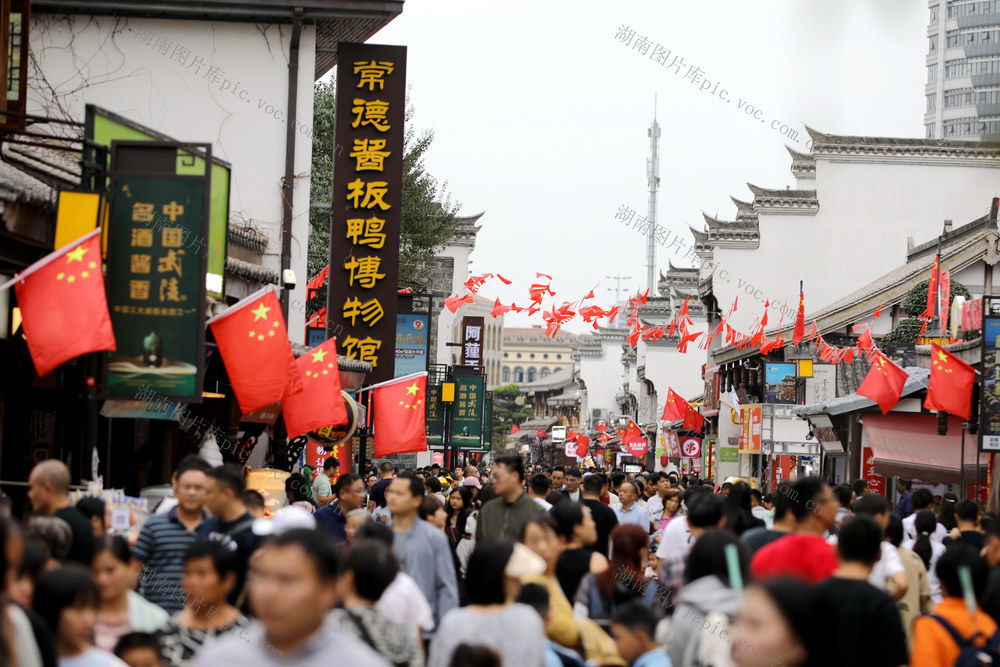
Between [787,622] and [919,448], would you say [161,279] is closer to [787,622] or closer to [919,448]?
[787,622]

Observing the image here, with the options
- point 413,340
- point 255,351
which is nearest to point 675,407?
point 413,340

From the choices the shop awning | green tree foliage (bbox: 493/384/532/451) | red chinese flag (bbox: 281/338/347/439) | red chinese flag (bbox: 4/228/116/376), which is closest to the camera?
red chinese flag (bbox: 4/228/116/376)

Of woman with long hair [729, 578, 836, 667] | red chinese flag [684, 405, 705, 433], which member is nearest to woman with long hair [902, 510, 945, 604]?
woman with long hair [729, 578, 836, 667]

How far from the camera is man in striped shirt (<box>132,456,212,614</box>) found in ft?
25.0

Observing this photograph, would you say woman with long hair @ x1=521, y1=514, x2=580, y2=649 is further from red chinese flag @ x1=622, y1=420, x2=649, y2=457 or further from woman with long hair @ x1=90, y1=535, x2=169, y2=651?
red chinese flag @ x1=622, y1=420, x2=649, y2=457

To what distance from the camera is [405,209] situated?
109ft

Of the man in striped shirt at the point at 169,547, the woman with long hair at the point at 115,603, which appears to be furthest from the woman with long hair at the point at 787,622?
the man in striped shirt at the point at 169,547

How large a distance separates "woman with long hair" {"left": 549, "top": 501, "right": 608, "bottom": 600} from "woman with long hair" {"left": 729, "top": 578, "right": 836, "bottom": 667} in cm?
374

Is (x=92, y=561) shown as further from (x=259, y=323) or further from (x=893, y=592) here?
(x=259, y=323)

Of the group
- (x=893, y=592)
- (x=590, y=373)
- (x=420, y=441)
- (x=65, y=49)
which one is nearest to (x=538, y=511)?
(x=893, y=592)

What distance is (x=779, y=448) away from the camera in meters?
28.2

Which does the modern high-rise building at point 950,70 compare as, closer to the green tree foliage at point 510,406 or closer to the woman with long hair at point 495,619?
the green tree foliage at point 510,406

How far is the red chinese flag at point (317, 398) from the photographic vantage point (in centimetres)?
1512

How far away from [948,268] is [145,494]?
60.6ft
